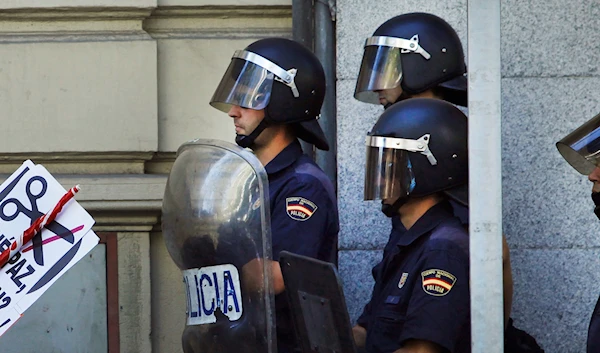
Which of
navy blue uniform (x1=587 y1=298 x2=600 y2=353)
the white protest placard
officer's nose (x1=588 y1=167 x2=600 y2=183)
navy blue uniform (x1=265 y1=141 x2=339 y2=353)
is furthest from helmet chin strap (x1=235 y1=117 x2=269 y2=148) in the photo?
navy blue uniform (x1=587 y1=298 x2=600 y2=353)

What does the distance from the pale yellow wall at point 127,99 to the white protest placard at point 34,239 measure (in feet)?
4.99

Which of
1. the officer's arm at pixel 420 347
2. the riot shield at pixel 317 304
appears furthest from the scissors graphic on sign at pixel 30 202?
the officer's arm at pixel 420 347

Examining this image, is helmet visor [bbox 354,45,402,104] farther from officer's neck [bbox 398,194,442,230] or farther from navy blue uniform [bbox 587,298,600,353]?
navy blue uniform [bbox 587,298,600,353]

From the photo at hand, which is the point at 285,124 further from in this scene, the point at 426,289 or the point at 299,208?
the point at 426,289

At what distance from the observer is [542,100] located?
4988mm

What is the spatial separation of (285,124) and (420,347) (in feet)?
3.85

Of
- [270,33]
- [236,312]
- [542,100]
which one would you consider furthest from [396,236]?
[270,33]

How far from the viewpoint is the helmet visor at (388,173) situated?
12.3 feet

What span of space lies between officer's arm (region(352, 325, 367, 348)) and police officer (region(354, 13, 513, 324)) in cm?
91

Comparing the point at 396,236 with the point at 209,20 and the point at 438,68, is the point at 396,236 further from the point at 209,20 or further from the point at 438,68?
the point at 209,20

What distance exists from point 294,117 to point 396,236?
1.81ft

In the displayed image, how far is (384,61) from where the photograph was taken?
179 inches

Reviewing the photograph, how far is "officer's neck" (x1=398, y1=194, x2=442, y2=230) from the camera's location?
12.4ft

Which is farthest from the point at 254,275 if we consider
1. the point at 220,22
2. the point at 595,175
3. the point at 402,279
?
the point at 220,22
